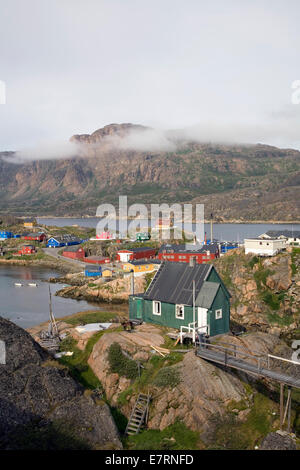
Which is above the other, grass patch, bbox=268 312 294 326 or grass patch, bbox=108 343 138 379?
grass patch, bbox=108 343 138 379

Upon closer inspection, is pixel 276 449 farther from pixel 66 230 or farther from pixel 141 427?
pixel 66 230

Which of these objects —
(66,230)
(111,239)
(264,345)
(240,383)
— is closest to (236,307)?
(264,345)

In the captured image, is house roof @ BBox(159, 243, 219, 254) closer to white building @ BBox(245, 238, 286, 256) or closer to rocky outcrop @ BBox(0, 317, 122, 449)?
white building @ BBox(245, 238, 286, 256)

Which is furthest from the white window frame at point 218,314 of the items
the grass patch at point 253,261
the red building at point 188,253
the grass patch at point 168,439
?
the red building at point 188,253

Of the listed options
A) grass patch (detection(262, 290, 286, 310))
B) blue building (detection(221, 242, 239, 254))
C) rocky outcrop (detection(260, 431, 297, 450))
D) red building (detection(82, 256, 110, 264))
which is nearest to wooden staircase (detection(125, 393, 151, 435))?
rocky outcrop (detection(260, 431, 297, 450))

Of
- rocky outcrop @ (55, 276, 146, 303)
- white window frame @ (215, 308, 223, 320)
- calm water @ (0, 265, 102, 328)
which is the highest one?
white window frame @ (215, 308, 223, 320)

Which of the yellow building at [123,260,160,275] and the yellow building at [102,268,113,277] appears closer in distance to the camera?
the yellow building at [123,260,160,275]

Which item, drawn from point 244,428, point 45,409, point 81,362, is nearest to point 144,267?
point 81,362
